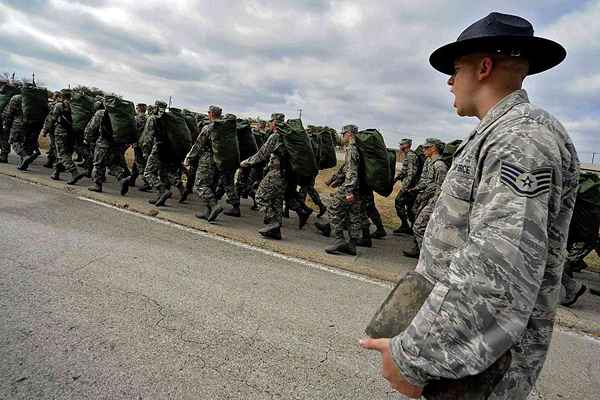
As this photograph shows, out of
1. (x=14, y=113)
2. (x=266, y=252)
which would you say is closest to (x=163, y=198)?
(x=266, y=252)

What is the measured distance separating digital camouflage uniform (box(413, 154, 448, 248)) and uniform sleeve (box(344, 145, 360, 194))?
1113 millimetres

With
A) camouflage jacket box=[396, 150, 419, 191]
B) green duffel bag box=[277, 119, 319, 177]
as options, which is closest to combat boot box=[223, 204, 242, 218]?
green duffel bag box=[277, 119, 319, 177]

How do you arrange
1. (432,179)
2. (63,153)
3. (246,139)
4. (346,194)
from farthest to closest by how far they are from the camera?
(63,153), (246,139), (432,179), (346,194)

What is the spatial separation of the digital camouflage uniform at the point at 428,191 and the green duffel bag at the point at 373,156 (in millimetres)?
769

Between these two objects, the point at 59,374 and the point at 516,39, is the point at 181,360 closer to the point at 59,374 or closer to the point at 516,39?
the point at 59,374

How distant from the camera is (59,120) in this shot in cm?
885

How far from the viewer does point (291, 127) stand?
6570 millimetres

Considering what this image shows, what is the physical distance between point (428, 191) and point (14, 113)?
999 cm

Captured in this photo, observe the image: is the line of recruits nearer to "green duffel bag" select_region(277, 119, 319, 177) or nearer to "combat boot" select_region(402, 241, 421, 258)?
"combat boot" select_region(402, 241, 421, 258)

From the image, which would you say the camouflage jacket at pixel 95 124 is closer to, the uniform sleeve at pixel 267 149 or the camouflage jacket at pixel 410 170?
the uniform sleeve at pixel 267 149

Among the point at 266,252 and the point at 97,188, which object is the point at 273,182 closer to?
the point at 266,252

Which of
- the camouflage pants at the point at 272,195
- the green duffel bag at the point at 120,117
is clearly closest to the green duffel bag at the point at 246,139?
the camouflage pants at the point at 272,195

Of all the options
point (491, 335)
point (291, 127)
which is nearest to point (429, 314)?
point (491, 335)

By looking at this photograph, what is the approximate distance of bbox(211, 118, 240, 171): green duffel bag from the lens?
7.06 m
